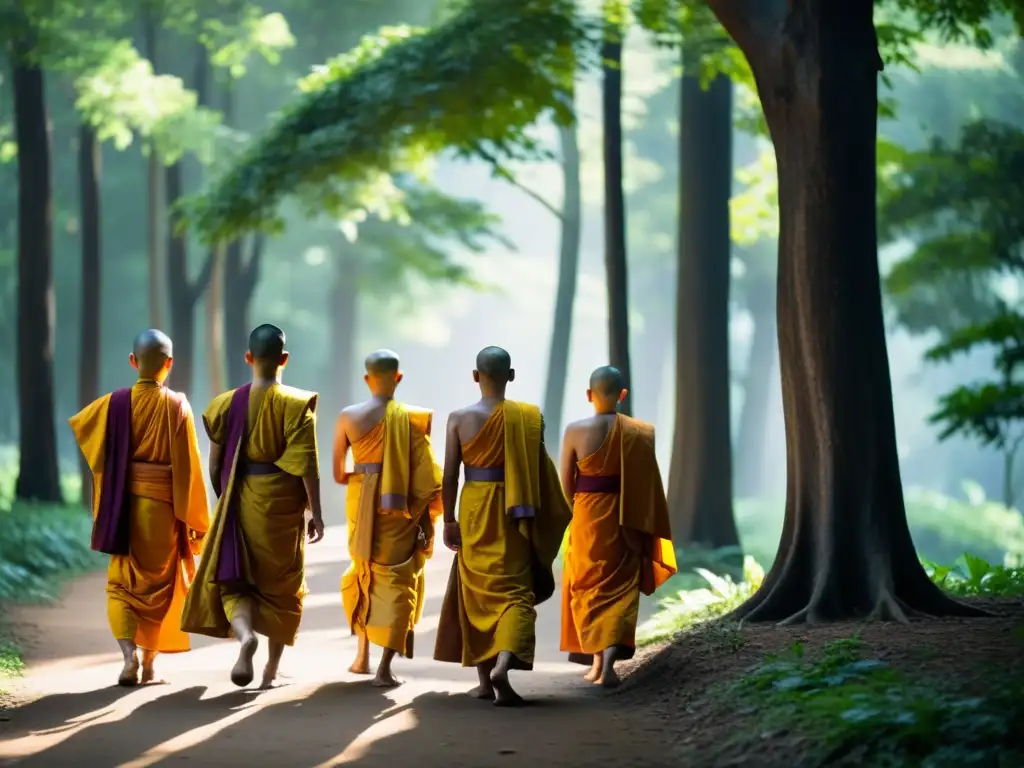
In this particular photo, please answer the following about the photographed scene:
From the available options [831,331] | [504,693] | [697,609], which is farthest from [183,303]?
[504,693]

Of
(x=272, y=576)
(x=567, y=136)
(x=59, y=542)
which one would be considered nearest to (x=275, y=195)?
(x=59, y=542)

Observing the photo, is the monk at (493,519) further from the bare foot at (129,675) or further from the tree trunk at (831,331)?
the bare foot at (129,675)

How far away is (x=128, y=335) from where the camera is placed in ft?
116

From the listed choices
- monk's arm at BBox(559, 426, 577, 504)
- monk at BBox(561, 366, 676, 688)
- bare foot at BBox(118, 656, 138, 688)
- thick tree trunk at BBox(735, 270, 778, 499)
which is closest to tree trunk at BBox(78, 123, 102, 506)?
bare foot at BBox(118, 656, 138, 688)

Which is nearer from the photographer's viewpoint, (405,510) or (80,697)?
(80,697)

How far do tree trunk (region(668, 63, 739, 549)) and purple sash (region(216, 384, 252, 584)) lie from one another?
8355 millimetres

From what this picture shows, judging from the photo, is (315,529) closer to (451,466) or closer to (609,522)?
(451,466)

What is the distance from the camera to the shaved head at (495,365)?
851cm

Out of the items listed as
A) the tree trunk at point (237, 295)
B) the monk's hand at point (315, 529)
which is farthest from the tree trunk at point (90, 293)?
the monk's hand at point (315, 529)

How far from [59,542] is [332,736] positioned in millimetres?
9189

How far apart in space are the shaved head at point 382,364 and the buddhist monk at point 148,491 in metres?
1.29

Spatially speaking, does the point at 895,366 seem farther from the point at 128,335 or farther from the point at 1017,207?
the point at 1017,207

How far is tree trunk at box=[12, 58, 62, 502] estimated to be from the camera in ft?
57.4

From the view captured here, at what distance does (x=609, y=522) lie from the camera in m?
9.09
